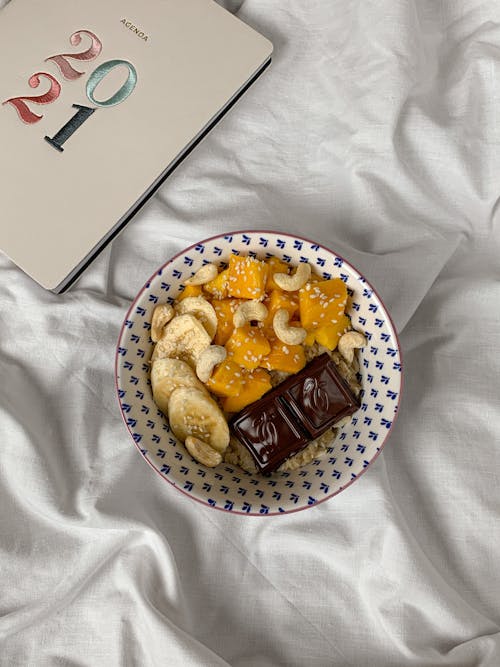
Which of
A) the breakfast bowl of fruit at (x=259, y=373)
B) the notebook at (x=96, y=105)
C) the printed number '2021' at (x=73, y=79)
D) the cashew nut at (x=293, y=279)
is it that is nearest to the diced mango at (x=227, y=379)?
the breakfast bowl of fruit at (x=259, y=373)

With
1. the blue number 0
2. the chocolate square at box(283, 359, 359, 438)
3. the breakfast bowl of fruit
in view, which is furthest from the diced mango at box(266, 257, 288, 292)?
the blue number 0

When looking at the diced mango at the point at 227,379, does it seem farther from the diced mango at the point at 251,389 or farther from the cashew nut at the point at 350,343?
the cashew nut at the point at 350,343

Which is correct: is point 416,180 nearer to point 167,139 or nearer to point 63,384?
point 167,139

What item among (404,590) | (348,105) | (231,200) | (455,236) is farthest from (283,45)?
(404,590)

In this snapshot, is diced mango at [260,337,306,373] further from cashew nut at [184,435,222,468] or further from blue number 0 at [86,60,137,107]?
blue number 0 at [86,60,137,107]

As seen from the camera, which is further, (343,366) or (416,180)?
(416,180)
